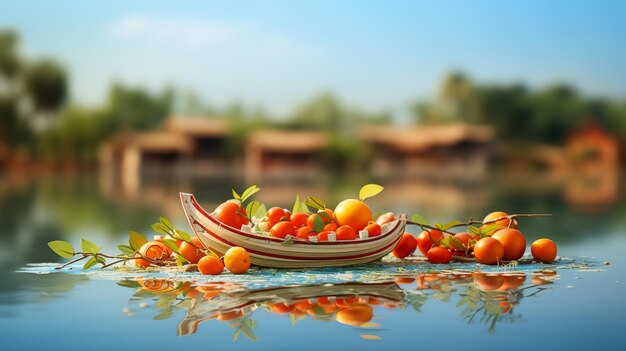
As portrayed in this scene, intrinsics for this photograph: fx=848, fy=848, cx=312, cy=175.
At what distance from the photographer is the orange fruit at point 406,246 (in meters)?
6.12

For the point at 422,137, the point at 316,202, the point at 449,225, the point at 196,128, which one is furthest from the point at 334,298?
the point at 422,137

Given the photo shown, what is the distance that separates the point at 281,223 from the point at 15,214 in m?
8.10

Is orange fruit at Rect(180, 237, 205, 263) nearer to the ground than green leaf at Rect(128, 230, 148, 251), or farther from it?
nearer to the ground

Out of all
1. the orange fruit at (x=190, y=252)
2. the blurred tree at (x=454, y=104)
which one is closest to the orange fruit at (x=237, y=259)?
the orange fruit at (x=190, y=252)

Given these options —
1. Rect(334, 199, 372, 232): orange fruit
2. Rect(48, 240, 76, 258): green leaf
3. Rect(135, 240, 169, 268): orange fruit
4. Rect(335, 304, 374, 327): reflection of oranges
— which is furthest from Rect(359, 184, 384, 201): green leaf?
Rect(48, 240, 76, 258): green leaf

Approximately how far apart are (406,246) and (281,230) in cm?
113

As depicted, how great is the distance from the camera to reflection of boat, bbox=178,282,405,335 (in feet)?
13.0

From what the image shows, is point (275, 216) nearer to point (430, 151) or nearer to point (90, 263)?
point (90, 263)

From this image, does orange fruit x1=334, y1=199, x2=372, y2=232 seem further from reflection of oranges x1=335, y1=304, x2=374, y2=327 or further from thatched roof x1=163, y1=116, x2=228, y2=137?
thatched roof x1=163, y1=116, x2=228, y2=137

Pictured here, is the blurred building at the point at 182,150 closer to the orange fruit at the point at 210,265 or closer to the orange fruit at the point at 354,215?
the orange fruit at the point at 354,215

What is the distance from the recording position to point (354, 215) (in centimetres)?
568

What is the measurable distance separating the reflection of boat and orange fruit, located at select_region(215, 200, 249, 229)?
3.16 ft

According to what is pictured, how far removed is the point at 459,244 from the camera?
19.6 ft

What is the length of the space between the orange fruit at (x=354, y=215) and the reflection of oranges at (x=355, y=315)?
158 centimetres
